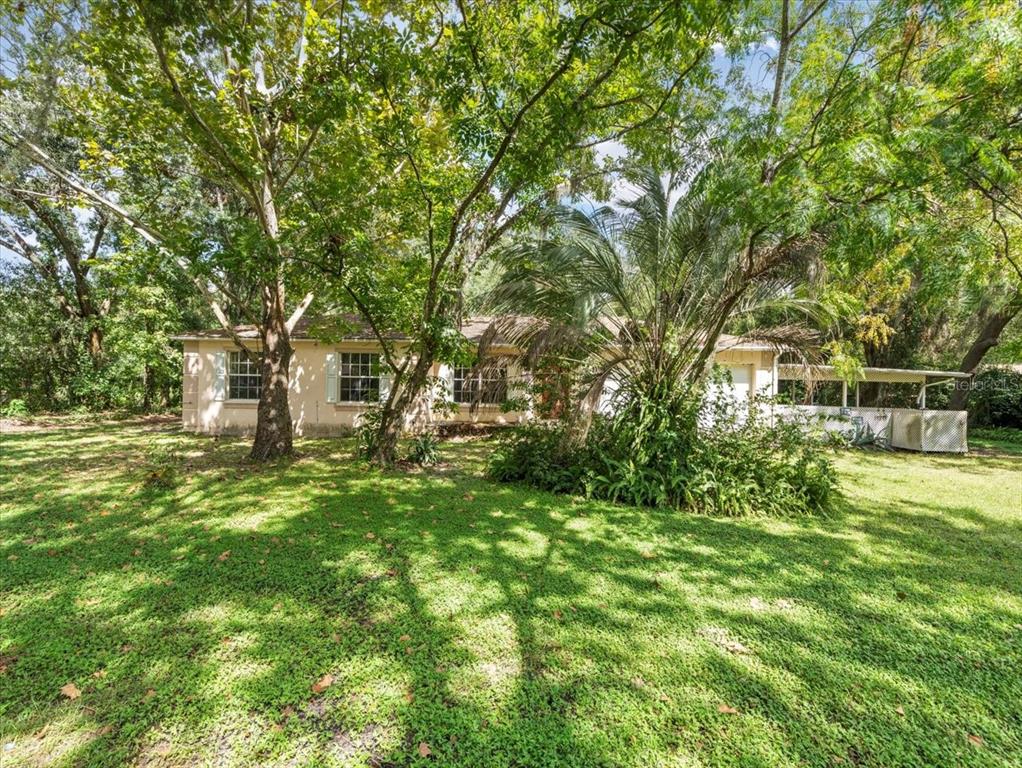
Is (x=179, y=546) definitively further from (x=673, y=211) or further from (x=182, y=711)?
(x=673, y=211)

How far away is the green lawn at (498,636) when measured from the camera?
222 centimetres

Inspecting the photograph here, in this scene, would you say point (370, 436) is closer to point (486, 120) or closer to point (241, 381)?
point (486, 120)

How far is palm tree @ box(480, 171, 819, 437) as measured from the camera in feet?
19.4

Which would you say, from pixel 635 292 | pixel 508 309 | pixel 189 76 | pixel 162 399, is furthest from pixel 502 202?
pixel 162 399

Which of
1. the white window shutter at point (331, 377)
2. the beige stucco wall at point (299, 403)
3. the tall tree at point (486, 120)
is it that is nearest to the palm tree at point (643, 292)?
the tall tree at point (486, 120)

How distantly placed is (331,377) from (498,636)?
10.6 m

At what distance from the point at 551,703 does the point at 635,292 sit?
5.16 m

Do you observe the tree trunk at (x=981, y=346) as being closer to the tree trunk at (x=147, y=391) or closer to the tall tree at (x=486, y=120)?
the tall tree at (x=486, y=120)

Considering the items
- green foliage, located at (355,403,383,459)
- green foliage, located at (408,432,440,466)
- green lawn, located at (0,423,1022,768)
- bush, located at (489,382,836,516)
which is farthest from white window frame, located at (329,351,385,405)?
bush, located at (489,382,836,516)

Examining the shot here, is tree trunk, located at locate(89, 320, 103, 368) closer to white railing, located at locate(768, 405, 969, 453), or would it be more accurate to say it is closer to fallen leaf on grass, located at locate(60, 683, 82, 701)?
fallen leaf on grass, located at locate(60, 683, 82, 701)

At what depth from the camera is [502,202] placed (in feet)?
23.8

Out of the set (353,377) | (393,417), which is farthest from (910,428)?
(353,377)

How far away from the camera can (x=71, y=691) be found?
2.47 m

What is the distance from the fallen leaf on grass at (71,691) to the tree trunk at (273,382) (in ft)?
20.9
